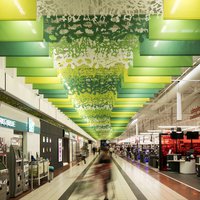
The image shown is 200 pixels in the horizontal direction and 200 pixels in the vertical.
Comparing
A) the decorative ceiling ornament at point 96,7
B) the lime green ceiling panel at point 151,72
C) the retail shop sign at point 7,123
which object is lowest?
the retail shop sign at point 7,123

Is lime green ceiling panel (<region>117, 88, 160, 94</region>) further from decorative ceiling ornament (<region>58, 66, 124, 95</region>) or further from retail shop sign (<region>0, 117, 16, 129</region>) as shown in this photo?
retail shop sign (<region>0, 117, 16, 129</region>)

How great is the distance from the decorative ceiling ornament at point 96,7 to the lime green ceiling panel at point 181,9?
316mm

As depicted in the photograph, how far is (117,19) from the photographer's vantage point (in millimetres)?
5863

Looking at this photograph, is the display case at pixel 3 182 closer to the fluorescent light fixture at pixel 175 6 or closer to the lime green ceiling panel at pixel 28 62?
the lime green ceiling panel at pixel 28 62

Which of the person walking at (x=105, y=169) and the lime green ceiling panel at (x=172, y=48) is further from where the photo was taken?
the person walking at (x=105, y=169)

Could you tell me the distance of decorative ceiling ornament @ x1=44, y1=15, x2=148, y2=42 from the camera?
629 cm

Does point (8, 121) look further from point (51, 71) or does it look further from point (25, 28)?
point (25, 28)

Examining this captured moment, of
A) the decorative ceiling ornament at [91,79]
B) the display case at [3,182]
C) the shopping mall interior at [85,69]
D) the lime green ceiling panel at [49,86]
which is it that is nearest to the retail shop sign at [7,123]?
the shopping mall interior at [85,69]

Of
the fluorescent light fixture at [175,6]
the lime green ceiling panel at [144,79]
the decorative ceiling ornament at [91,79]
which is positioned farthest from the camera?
the lime green ceiling panel at [144,79]

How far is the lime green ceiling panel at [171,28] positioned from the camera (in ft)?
21.0

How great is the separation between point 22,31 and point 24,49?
41.7 inches

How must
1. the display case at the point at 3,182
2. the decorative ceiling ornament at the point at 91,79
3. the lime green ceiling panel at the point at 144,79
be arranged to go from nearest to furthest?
the display case at the point at 3,182 < the decorative ceiling ornament at the point at 91,79 < the lime green ceiling panel at the point at 144,79

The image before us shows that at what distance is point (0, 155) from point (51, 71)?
2541 millimetres

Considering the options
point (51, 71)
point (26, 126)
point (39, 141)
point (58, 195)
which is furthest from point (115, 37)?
point (39, 141)
